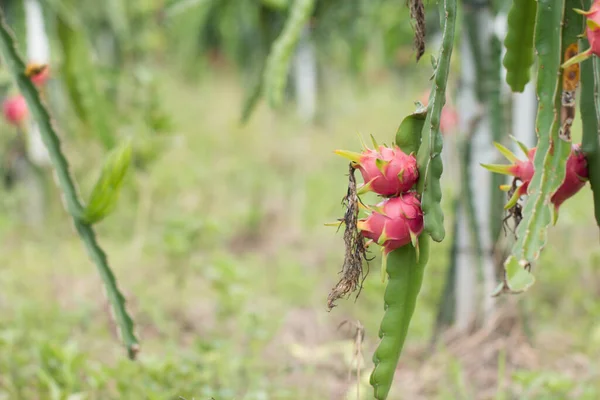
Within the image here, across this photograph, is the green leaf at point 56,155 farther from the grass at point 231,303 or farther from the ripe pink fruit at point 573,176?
the ripe pink fruit at point 573,176

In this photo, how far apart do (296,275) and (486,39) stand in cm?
117

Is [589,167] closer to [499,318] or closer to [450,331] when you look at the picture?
[499,318]

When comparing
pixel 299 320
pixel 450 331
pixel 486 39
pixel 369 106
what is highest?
pixel 486 39

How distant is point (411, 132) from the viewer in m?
0.79

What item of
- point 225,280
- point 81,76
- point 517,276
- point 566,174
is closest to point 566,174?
point 566,174

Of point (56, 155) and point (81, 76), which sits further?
point (81, 76)

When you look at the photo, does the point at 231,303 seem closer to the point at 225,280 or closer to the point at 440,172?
the point at 225,280

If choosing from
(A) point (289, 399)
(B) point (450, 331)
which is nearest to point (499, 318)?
(B) point (450, 331)

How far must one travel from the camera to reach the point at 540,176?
0.78 metres

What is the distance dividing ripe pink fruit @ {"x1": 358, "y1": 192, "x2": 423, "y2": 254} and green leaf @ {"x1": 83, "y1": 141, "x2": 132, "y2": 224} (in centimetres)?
60

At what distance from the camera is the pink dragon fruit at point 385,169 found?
742mm

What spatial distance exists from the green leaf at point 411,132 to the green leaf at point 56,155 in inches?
25.5

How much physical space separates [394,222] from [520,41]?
348 millimetres

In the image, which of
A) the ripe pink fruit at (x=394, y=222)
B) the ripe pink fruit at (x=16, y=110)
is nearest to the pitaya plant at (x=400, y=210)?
the ripe pink fruit at (x=394, y=222)
